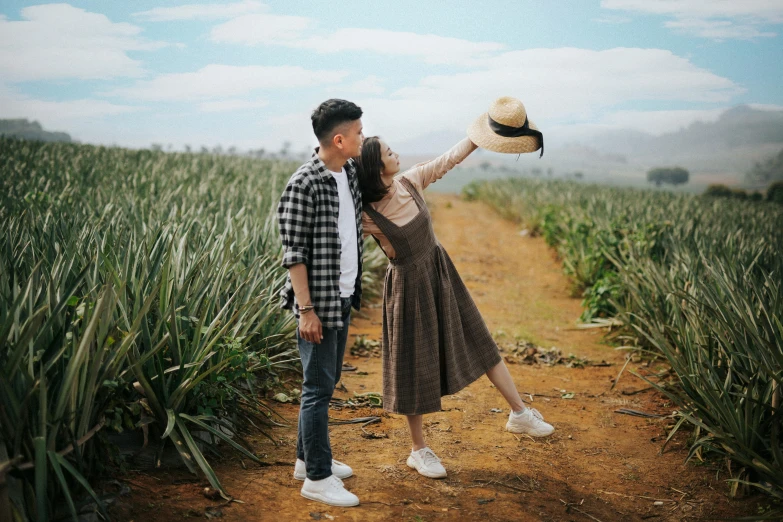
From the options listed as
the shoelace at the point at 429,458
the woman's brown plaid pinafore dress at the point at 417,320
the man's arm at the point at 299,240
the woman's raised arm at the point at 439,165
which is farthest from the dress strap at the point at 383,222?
the shoelace at the point at 429,458

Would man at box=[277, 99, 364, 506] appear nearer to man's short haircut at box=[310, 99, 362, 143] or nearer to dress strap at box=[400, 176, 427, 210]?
man's short haircut at box=[310, 99, 362, 143]

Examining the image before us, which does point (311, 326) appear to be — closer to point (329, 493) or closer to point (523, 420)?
point (329, 493)

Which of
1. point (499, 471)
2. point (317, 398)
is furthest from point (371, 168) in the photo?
point (499, 471)

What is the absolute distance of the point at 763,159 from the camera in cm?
3609

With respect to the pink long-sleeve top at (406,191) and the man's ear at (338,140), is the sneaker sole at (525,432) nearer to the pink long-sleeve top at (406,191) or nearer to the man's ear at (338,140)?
the pink long-sleeve top at (406,191)

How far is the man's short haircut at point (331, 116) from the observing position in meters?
2.61

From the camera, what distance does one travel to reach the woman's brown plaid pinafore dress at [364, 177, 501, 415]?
3039 millimetres

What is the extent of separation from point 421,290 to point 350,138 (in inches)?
32.6

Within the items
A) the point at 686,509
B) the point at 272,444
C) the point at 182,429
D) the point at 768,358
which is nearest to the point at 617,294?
the point at 768,358

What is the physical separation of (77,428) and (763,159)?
40.7 meters

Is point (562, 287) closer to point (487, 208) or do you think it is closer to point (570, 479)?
point (570, 479)

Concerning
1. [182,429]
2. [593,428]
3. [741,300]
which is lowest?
[593,428]

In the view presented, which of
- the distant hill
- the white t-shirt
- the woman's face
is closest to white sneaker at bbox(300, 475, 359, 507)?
the white t-shirt

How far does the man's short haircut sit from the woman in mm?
258
